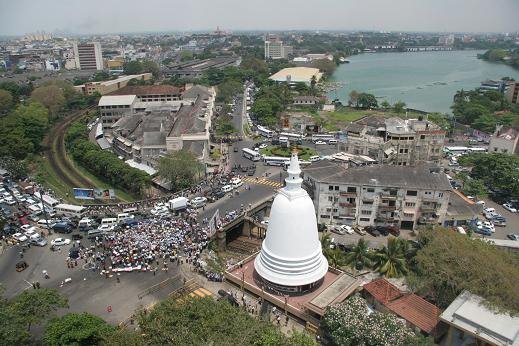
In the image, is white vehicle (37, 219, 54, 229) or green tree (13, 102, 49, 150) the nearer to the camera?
white vehicle (37, 219, 54, 229)

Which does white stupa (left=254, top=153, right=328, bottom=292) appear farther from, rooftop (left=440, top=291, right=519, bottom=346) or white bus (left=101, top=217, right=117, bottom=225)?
white bus (left=101, top=217, right=117, bottom=225)

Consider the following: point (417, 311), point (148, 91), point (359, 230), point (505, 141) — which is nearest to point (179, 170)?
point (359, 230)

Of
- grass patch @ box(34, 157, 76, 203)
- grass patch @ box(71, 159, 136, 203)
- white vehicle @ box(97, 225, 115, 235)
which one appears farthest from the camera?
grass patch @ box(71, 159, 136, 203)

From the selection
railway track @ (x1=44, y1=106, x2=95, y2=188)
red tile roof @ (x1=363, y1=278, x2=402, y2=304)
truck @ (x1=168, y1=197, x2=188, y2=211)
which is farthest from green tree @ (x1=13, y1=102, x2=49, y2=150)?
red tile roof @ (x1=363, y1=278, x2=402, y2=304)

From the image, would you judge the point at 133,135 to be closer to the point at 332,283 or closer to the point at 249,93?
the point at 332,283

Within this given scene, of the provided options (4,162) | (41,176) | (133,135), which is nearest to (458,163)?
(133,135)

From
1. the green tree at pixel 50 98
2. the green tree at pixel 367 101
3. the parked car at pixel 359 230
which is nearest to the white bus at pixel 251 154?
the parked car at pixel 359 230

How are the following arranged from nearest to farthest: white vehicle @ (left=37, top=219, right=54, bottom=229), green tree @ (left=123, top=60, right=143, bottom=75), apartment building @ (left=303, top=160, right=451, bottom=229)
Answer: white vehicle @ (left=37, top=219, right=54, bottom=229) → apartment building @ (left=303, top=160, right=451, bottom=229) → green tree @ (left=123, top=60, right=143, bottom=75)
